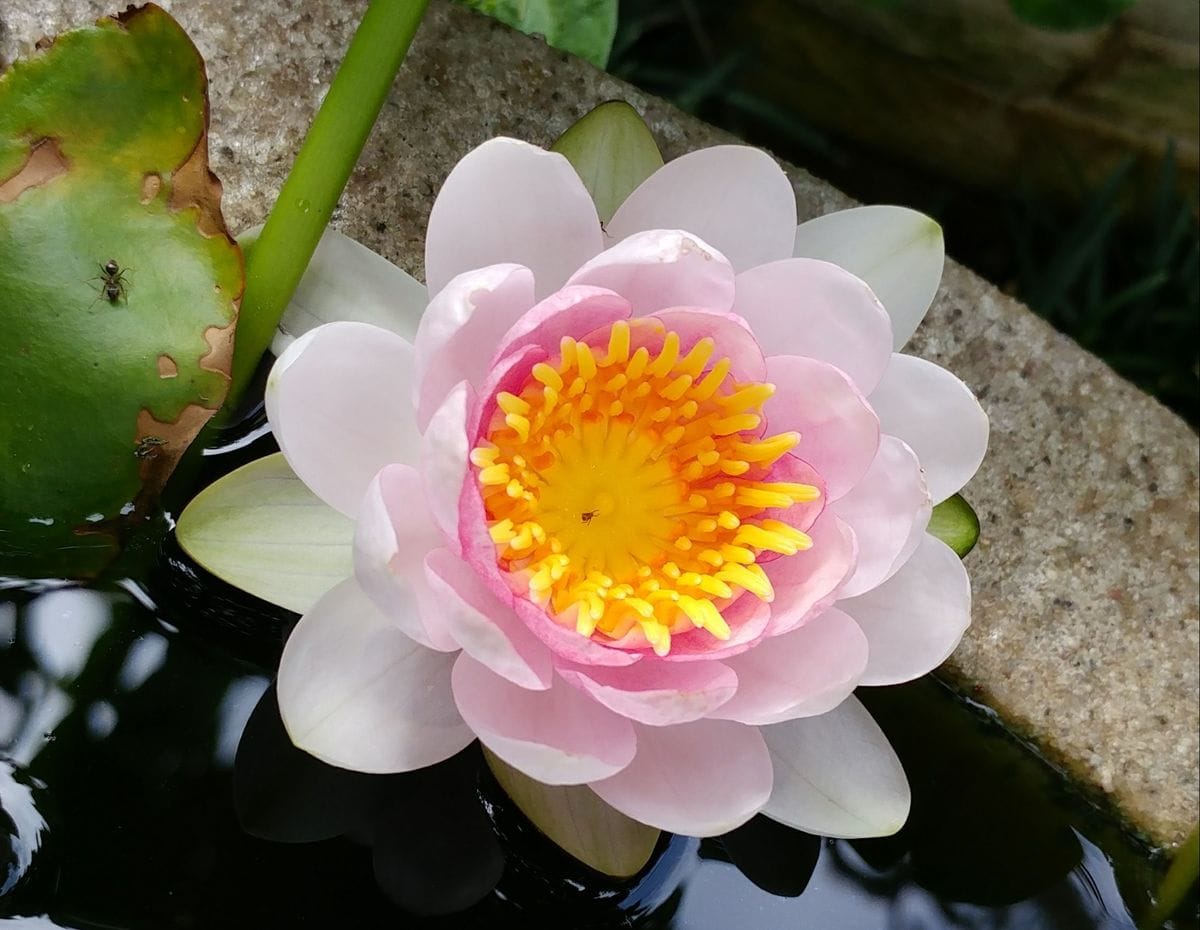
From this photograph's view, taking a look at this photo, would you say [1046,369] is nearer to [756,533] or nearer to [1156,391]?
[756,533]

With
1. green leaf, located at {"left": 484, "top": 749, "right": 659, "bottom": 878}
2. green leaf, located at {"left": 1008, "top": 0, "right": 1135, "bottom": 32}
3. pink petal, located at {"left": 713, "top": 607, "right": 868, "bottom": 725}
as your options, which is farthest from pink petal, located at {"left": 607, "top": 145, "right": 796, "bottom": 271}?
green leaf, located at {"left": 1008, "top": 0, "right": 1135, "bottom": 32}

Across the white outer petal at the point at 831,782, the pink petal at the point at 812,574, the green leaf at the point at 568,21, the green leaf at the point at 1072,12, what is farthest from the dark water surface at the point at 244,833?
the green leaf at the point at 1072,12

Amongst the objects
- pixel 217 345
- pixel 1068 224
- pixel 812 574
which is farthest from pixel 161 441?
pixel 1068 224

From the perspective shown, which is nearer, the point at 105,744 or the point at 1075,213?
the point at 105,744

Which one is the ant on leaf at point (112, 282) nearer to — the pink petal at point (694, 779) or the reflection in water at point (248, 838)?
the reflection in water at point (248, 838)

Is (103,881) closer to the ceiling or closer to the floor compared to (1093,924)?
closer to the floor

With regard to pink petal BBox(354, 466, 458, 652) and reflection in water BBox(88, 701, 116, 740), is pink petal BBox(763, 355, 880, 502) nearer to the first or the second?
pink petal BBox(354, 466, 458, 652)

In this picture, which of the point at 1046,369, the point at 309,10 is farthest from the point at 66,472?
the point at 1046,369
